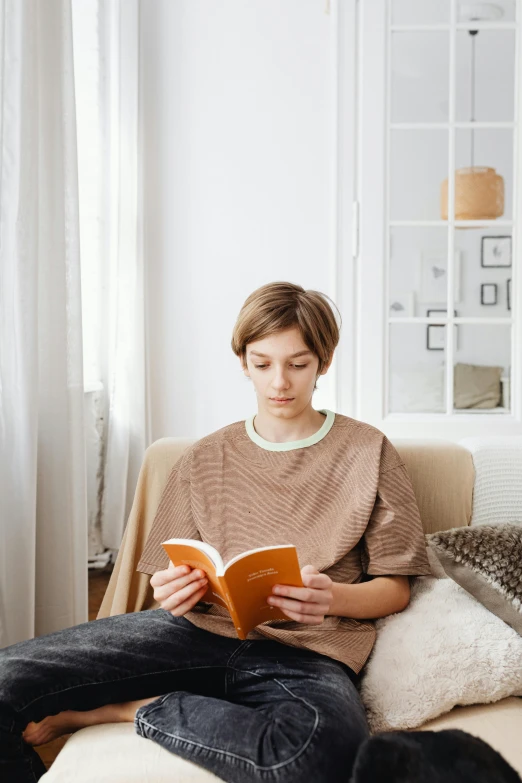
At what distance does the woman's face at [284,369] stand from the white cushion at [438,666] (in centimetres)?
46

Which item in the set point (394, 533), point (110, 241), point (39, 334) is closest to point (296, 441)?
point (394, 533)

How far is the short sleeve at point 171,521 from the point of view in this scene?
145cm

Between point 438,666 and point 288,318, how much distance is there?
69 cm

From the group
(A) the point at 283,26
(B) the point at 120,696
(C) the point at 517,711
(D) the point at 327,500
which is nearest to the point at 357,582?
(D) the point at 327,500

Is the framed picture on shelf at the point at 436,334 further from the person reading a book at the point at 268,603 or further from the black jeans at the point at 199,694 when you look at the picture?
the black jeans at the point at 199,694

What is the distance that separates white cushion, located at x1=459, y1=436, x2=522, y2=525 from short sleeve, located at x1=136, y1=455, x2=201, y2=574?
1.96ft

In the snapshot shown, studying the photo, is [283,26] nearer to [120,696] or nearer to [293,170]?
[293,170]

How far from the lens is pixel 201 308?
3.11 metres

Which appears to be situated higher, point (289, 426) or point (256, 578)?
point (289, 426)

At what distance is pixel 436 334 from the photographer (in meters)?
2.97

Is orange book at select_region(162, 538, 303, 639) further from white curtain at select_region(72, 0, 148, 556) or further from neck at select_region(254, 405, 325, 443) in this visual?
white curtain at select_region(72, 0, 148, 556)

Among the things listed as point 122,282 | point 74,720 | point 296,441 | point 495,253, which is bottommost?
point 74,720

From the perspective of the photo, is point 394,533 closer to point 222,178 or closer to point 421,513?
point 421,513

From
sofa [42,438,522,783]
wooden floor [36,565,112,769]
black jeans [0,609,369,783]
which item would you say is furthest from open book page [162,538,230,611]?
wooden floor [36,565,112,769]
